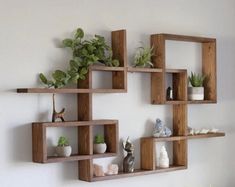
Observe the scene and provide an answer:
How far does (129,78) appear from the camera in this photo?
10.3ft

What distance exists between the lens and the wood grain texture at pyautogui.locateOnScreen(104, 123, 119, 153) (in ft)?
9.56

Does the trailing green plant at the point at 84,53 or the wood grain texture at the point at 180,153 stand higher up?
the trailing green plant at the point at 84,53

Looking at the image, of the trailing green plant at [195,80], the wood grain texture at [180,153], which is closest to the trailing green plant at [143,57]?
the trailing green plant at [195,80]

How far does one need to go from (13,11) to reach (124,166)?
3.77 feet

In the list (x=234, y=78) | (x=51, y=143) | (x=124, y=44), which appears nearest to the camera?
A: (x=51, y=143)

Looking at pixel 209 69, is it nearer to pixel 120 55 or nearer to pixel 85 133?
pixel 120 55

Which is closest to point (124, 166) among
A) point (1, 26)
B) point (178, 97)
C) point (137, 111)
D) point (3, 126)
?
point (137, 111)

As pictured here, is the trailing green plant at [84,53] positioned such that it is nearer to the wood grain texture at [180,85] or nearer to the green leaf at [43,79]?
the green leaf at [43,79]

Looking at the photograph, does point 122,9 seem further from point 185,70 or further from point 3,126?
point 3,126

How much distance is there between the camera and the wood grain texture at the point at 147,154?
3.11 meters

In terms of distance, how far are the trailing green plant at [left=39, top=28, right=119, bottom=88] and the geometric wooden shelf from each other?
24 centimetres

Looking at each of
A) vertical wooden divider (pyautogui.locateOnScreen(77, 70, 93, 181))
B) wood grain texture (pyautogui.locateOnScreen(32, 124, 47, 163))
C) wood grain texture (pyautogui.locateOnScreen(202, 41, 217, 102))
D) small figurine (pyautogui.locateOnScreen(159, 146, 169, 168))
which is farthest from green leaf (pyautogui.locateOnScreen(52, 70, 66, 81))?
wood grain texture (pyautogui.locateOnScreen(202, 41, 217, 102))

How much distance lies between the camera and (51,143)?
9.07 ft

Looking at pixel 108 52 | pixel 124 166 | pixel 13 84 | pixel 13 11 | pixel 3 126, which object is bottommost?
pixel 124 166
